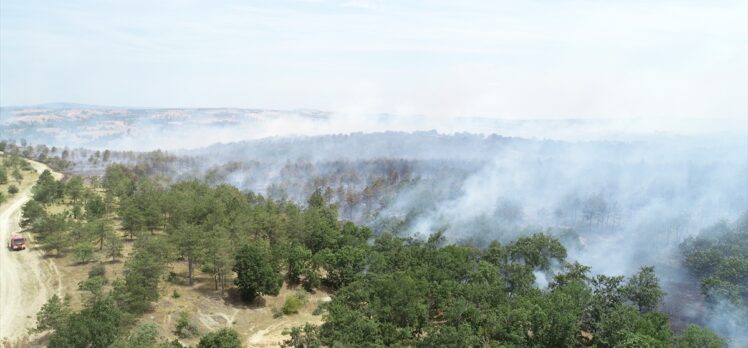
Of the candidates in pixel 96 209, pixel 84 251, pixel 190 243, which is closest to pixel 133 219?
pixel 84 251

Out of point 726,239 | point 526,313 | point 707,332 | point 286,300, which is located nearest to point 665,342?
point 707,332

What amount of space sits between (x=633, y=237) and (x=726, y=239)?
63.1ft

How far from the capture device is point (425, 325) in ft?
105

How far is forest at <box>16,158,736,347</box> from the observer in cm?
2684

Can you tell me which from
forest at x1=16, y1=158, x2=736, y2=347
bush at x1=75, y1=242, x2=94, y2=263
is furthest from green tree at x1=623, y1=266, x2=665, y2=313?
bush at x1=75, y1=242, x2=94, y2=263

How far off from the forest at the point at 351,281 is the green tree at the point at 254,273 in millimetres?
109

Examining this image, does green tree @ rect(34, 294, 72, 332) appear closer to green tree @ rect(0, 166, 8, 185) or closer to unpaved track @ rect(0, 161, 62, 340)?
unpaved track @ rect(0, 161, 62, 340)

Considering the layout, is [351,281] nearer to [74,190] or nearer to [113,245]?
[113,245]

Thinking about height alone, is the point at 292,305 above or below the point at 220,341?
below

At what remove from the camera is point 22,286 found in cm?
3509

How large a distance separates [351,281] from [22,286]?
2450 cm

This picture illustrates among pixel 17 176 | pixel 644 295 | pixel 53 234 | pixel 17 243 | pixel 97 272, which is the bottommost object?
pixel 17 243

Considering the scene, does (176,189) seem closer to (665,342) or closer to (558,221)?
(665,342)

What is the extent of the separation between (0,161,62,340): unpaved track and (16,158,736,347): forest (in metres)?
1.79
